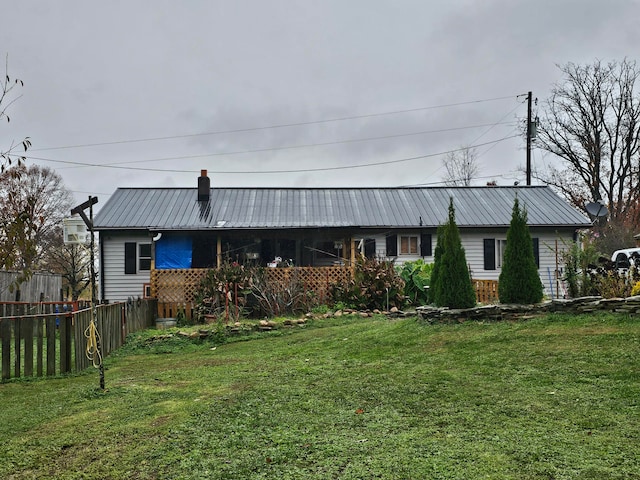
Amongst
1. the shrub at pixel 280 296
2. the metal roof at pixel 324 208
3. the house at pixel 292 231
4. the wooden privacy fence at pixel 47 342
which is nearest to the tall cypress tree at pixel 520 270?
the shrub at pixel 280 296

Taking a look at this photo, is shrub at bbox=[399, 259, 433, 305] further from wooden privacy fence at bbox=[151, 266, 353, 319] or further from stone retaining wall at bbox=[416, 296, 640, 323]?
stone retaining wall at bbox=[416, 296, 640, 323]

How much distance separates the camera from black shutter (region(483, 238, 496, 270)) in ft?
71.4

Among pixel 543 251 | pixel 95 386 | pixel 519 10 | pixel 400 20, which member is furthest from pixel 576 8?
pixel 95 386

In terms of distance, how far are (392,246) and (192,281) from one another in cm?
810

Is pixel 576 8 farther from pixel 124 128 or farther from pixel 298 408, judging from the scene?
pixel 124 128

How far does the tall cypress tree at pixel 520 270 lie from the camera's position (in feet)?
33.1

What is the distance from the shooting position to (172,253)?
2070cm

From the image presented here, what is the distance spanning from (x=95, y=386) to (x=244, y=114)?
75.0 ft

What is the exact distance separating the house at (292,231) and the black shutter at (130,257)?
4 cm

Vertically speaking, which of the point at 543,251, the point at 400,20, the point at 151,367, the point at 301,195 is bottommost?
the point at 151,367

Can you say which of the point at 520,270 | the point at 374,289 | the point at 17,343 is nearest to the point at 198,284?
the point at 374,289

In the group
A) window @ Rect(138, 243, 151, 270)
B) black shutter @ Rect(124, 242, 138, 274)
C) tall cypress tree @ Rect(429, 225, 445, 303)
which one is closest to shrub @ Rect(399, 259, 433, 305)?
tall cypress tree @ Rect(429, 225, 445, 303)

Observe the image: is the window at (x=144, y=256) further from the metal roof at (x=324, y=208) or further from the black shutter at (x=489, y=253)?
the black shutter at (x=489, y=253)

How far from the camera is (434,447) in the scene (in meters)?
4.29
